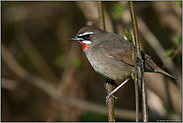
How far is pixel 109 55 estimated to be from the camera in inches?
174

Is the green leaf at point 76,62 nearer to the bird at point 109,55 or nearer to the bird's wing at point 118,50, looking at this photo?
the bird at point 109,55

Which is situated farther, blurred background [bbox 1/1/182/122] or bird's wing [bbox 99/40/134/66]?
blurred background [bbox 1/1/182/122]

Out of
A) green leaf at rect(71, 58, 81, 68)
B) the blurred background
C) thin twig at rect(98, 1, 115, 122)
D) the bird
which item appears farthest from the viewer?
green leaf at rect(71, 58, 81, 68)

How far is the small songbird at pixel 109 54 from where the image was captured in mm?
4332

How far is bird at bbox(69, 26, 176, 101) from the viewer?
4328 millimetres

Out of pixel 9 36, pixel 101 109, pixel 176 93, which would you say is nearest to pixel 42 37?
pixel 9 36

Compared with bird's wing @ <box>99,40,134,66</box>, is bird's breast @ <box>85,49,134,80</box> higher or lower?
lower

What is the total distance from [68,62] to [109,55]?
3.07 m

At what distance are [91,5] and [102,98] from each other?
3.54 meters

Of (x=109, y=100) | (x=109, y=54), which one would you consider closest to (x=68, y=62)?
(x=109, y=54)

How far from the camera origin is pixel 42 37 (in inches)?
341

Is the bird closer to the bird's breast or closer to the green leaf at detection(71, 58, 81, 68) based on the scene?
the bird's breast

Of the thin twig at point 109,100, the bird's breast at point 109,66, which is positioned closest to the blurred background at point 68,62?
the thin twig at point 109,100

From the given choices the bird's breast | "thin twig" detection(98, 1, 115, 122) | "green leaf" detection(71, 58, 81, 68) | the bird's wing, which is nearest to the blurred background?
"green leaf" detection(71, 58, 81, 68)
